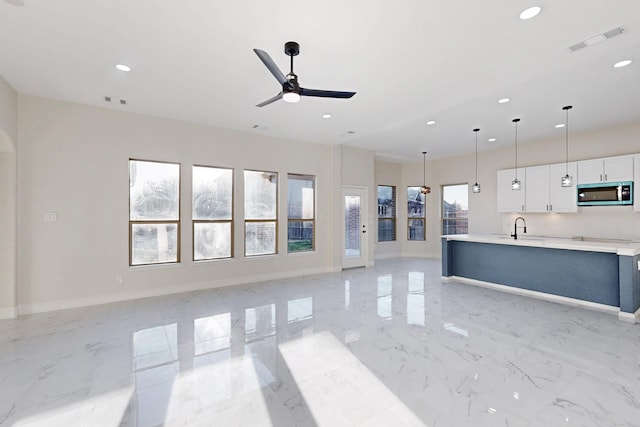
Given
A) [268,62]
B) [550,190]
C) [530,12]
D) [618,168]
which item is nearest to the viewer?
[530,12]

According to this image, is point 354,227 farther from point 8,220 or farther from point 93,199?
point 8,220

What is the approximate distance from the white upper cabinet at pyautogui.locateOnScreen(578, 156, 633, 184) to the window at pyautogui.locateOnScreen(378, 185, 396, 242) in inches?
190

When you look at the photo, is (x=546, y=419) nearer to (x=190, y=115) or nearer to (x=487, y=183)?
(x=190, y=115)

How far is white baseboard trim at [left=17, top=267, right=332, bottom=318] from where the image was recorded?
4453 mm

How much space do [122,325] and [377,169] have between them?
7733 millimetres

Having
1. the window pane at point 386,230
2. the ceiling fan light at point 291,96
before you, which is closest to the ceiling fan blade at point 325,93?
the ceiling fan light at point 291,96

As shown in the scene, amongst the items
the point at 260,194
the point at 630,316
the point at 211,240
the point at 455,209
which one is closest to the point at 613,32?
the point at 630,316

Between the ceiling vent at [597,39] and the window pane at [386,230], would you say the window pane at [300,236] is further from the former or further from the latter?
the ceiling vent at [597,39]

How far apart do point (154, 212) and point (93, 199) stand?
900 millimetres

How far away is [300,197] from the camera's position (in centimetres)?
716

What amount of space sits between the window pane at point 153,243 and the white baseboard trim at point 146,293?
0.52m

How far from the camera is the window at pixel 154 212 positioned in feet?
17.2

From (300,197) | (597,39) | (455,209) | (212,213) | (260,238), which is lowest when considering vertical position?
(260,238)

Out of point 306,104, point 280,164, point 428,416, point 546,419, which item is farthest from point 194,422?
point 280,164
